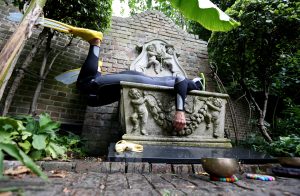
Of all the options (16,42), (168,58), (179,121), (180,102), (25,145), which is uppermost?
(168,58)

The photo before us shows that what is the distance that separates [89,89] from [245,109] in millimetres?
6567

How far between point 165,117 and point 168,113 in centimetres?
8

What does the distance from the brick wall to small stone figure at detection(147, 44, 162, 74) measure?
402 millimetres

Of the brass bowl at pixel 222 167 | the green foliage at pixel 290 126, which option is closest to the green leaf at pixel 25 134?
the brass bowl at pixel 222 167

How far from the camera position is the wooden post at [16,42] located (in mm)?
1601

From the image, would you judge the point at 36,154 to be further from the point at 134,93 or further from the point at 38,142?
the point at 134,93

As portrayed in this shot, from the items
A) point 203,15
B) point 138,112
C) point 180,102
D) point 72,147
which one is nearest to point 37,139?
point 138,112

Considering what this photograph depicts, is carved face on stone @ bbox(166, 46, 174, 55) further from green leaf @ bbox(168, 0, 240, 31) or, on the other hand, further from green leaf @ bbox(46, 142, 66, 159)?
green leaf @ bbox(46, 142, 66, 159)

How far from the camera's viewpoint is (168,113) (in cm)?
309

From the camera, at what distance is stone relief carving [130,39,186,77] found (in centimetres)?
445

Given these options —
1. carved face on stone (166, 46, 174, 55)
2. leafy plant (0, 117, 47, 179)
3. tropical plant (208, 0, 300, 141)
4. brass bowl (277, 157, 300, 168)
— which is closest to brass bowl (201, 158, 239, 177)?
brass bowl (277, 157, 300, 168)

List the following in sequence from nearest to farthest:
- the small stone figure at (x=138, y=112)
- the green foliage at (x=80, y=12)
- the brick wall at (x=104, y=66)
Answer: the small stone figure at (x=138, y=112), the green foliage at (x=80, y=12), the brick wall at (x=104, y=66)

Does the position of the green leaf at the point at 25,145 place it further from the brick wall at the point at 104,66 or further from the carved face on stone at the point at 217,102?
the carved face on stone at the point at 217,102

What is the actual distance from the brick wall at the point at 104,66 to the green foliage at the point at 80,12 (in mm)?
637
